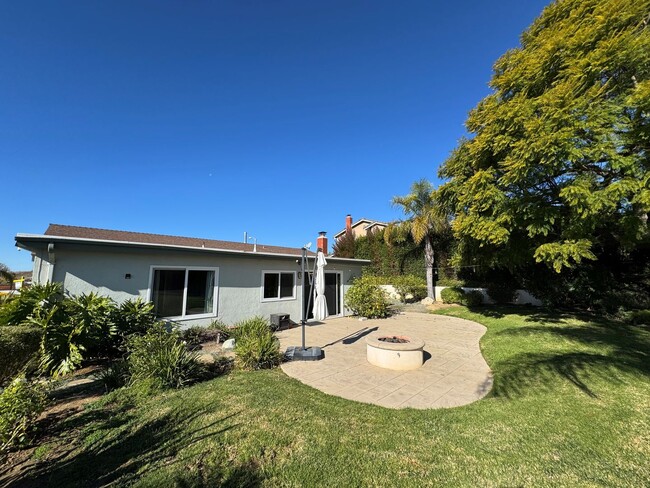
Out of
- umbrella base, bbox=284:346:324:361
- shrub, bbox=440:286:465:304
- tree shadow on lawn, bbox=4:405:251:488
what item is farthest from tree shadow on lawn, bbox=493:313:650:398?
shrub, bbox=440:286:465:304

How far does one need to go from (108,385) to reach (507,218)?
12091mm

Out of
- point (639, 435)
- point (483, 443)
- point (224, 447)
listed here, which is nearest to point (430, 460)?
point (483, 443)

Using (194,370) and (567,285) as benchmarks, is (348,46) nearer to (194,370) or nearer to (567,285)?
(194,370)

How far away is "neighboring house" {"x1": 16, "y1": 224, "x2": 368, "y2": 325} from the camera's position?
298 inches

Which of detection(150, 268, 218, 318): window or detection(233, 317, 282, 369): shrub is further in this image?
detection(150, 268, 218, 318): window

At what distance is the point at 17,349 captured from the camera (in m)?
5.01

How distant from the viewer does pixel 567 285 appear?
12.9 m

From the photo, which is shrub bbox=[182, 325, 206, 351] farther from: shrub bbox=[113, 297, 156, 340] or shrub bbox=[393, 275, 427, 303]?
shrub bbox=[393, 275, 427, 303]

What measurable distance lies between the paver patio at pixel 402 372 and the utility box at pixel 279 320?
0.59m

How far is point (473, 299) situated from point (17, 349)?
60.4 feet

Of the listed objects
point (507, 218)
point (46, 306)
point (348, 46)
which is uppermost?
point (348, 46)

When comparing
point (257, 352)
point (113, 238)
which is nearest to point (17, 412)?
point (257, 352)

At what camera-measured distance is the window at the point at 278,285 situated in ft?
40.2

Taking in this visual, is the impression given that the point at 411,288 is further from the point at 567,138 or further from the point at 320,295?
the point at 567,138
